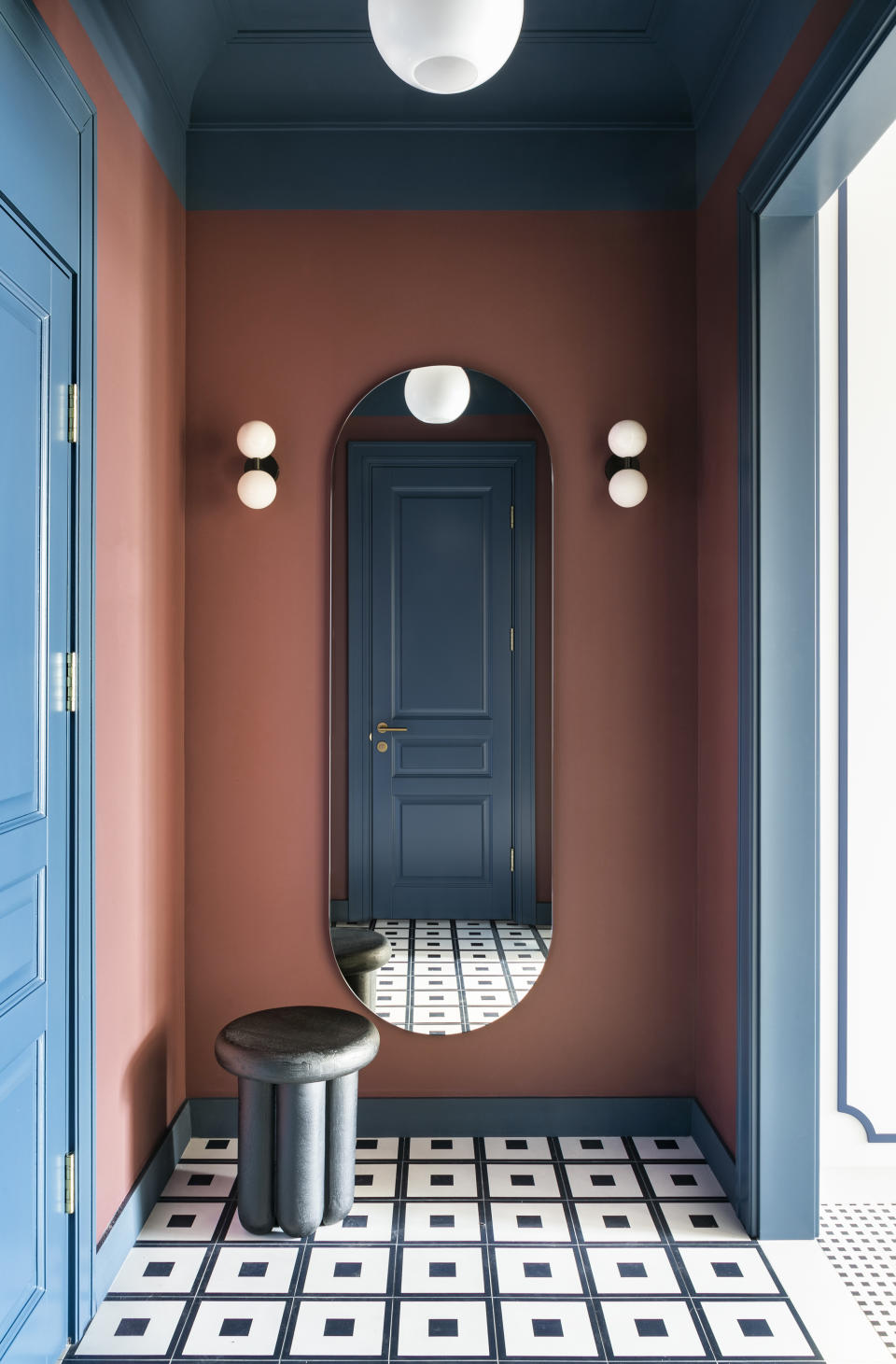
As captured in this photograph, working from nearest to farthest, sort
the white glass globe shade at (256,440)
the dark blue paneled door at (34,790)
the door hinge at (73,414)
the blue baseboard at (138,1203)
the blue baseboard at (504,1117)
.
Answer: the dark blue paneled door at (34,790) < the door hinge at (73,414) < the blue baseboard at (138,1203) < the white glass globe shade at (256,440) < the blue baseboard at (504,1117)

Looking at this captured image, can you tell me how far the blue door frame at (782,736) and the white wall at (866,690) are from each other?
245 millimetres

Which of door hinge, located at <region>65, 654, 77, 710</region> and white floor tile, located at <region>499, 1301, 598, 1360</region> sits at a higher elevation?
door hinge, located at <region>65, 654, 77, 710</region>

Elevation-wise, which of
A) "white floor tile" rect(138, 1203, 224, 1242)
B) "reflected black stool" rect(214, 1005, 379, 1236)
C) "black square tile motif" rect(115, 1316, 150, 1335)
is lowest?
"black square tile motif" rect(115, 1316, 150, 1335)

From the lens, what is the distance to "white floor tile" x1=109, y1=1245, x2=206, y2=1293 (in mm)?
1979

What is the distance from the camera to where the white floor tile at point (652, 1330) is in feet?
5.90

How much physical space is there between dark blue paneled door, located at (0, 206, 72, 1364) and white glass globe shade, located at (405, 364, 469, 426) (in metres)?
0.98

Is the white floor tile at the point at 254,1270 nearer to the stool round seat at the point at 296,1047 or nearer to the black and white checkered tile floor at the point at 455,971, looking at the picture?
the stool round seat at the point at 296,1047

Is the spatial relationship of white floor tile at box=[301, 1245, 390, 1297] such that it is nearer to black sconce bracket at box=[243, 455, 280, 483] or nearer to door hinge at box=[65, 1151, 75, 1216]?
door hinge at box=[65, 1151, 75, 1216]

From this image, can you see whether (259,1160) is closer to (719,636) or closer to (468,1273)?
(468,1273)

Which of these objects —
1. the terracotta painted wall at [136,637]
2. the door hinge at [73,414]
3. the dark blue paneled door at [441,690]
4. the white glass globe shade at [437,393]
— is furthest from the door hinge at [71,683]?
the white glass globe shade at [437,393]

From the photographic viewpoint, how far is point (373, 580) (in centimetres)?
260

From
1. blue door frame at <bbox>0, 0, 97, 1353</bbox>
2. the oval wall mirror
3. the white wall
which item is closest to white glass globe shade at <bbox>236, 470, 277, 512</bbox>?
the oval wall mirror

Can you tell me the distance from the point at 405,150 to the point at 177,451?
1033 millimetres

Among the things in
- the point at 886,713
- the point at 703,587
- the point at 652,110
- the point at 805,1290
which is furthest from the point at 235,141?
the point at 805,1290
